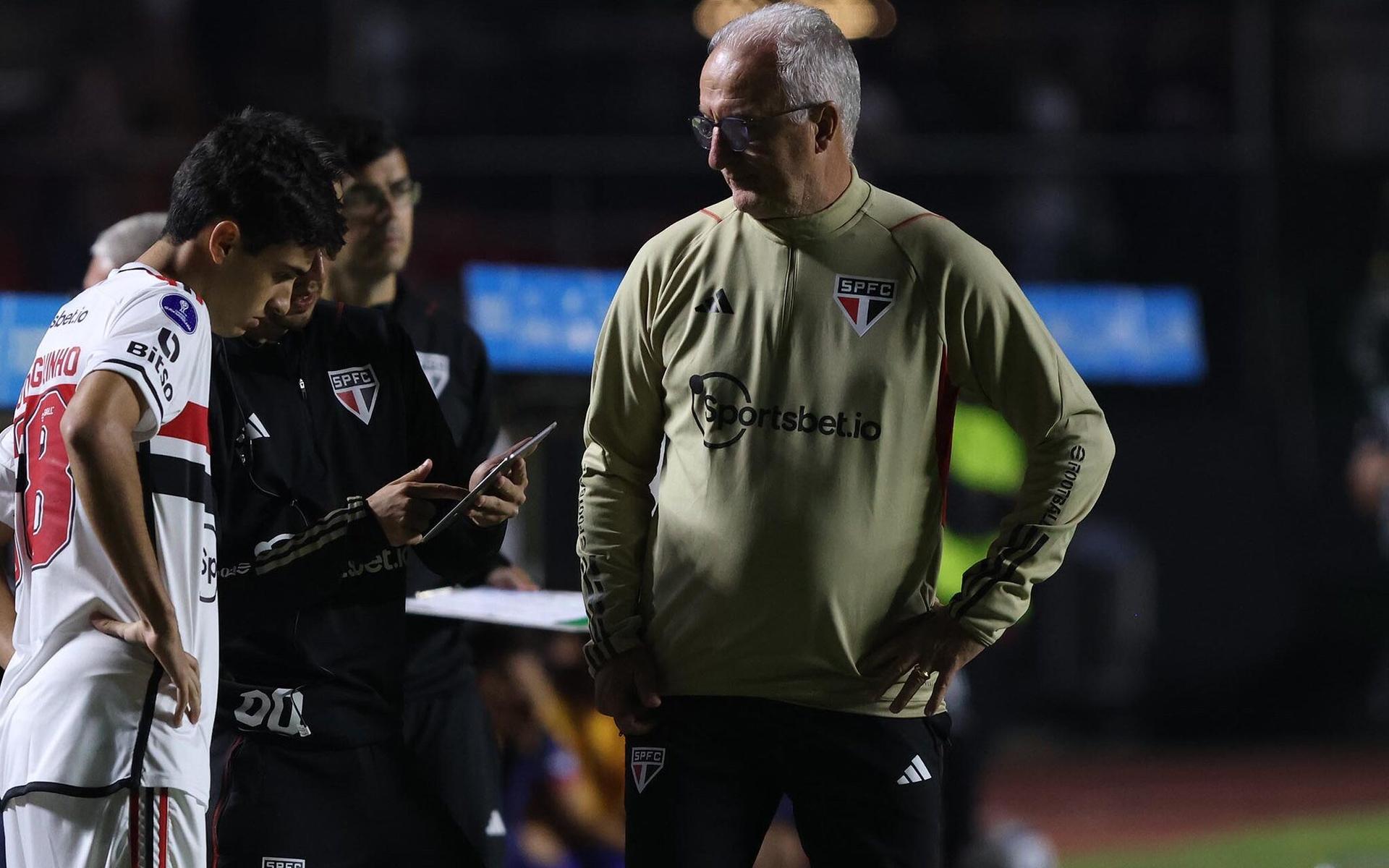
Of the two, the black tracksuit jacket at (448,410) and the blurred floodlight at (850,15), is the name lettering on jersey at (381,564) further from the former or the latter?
the blurred floodlight at (850,15)

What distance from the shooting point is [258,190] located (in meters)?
2.39

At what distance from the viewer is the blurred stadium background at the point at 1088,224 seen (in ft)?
29.4

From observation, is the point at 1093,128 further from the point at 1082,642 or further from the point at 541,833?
the point at 541,833

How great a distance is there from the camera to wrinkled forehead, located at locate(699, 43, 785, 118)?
2.55 m

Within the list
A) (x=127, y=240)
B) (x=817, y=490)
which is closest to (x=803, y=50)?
(x=817, y=490)

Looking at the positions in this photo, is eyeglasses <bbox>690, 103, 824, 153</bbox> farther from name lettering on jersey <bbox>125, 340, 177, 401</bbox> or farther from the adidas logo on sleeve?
name lettering on jersey <bbox>125, 340, 177, 401</bbox>

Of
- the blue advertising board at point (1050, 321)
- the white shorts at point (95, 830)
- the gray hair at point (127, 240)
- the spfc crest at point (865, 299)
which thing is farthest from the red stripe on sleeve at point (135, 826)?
the blue advertising board at point (1050, 321)

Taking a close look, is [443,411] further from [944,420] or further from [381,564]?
[944,420]

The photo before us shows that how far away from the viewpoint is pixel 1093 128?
407 inches

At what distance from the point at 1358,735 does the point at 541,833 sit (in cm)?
590

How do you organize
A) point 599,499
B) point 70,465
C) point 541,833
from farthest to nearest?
point 541,833, point 599,499, point 70,465

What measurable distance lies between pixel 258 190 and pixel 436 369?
1.31m

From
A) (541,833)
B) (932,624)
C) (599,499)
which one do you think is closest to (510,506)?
(599,499)

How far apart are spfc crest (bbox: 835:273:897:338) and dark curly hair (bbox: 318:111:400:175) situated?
1399mm
